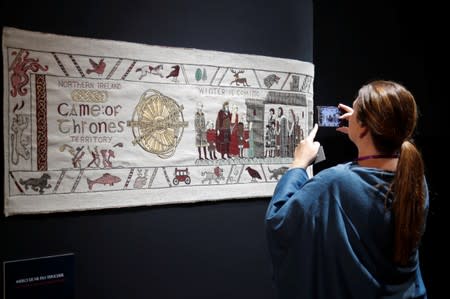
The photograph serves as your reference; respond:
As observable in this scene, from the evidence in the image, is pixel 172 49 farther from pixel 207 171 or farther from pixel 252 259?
pixel 252 259

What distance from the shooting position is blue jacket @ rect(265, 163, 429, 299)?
1.20 m

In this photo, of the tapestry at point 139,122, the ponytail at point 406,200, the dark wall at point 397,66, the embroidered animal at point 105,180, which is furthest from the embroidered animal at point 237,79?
the ponytail at point 406,200

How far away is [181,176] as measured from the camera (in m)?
1.85

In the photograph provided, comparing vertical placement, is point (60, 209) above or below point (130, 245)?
above

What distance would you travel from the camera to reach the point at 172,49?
1821mm

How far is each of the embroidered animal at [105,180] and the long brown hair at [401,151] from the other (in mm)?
1021

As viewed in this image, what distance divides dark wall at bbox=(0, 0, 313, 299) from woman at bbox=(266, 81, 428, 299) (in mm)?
715

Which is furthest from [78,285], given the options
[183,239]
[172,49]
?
[172,49]

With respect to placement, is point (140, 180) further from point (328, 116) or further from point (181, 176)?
point (328, 116)

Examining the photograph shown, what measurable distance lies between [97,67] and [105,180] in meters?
0.46

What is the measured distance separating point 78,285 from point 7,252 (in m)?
0.30

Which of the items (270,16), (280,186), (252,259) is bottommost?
(252,259)

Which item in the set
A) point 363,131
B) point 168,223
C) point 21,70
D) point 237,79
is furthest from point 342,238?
point 21,70

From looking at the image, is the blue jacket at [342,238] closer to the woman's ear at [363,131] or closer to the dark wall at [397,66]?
the woman's ear at [363,131]
